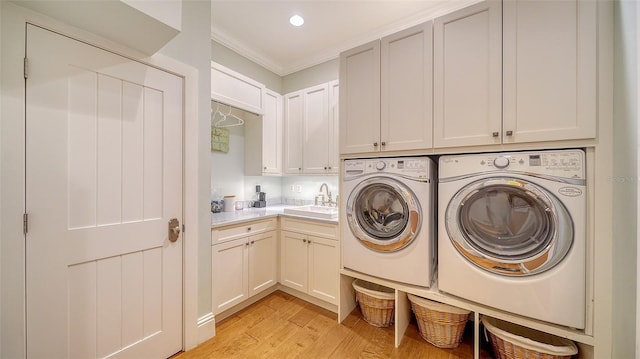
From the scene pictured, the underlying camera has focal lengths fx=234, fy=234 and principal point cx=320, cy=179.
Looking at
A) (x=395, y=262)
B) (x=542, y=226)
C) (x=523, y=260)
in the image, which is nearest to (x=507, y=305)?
(x=523, y=260)

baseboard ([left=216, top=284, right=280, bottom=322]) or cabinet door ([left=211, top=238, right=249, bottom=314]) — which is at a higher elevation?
cabinet door ([left=211, top=238, right=249, bottom=314])

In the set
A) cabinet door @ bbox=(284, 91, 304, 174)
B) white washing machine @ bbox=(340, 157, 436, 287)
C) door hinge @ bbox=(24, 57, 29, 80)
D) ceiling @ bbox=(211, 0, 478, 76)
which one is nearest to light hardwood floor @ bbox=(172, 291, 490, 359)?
white washing machine @ bbox=(340, 157, 436, 287)

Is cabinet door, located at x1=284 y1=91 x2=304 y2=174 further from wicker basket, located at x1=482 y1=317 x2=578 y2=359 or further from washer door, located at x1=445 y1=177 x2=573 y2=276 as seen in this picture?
wicker basket, located at x1=482 y1=317 x2=578 y2=359

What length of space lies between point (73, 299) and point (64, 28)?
1372mm

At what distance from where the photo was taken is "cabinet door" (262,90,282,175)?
8.93ft

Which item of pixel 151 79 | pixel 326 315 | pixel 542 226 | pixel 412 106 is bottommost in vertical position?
pixel 326 315

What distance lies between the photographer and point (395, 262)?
5.50ft

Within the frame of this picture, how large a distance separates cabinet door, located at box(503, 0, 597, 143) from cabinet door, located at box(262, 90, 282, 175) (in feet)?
7.19

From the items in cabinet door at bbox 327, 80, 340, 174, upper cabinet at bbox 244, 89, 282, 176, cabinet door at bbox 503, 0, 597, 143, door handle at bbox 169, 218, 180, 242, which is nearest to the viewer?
cabinet door at bbox 503, 0, 597, 143

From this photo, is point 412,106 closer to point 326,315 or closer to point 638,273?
point 638,273

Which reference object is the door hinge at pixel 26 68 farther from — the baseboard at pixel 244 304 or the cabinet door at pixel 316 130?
the cabinet door at pixel 316 130

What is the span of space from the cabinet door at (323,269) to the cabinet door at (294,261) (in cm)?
7

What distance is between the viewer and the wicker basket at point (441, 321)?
1.63 metres

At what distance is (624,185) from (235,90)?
2719 mm
